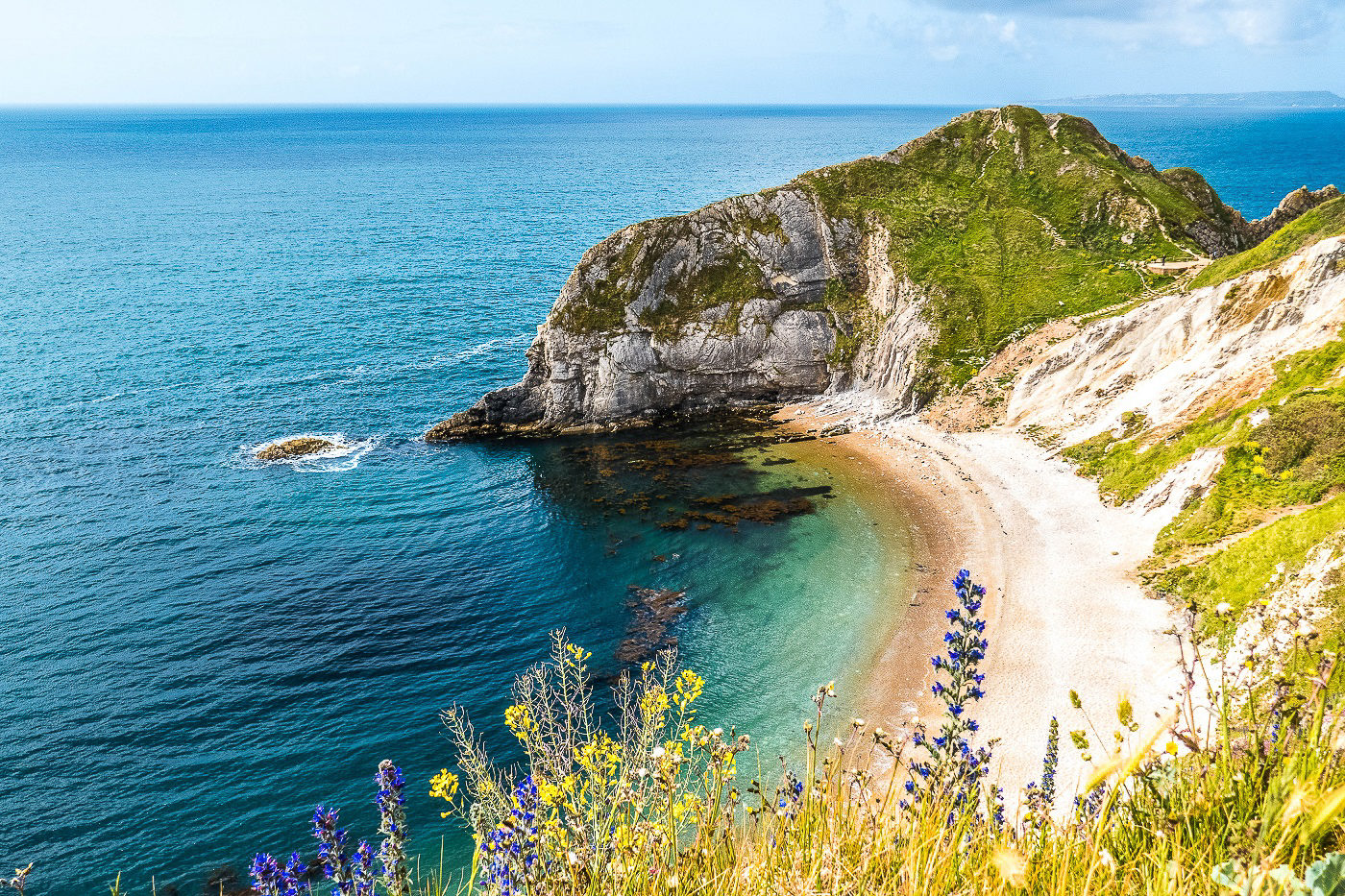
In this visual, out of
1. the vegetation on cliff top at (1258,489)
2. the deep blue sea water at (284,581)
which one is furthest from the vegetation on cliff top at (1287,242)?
the deep blue sea water at (284,581)

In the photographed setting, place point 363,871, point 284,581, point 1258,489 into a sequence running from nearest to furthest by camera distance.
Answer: point 363,871
point 1258,489
point 284,581

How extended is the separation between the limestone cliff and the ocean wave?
21.0ft

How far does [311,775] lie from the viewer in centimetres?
3108

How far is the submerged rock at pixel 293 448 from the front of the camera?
60.0 metres

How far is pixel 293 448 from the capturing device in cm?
6066

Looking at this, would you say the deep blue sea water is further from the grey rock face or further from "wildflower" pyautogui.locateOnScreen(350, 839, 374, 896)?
"wildflower" pyautogui.locateOnScreen(350, 839, 374, 896)

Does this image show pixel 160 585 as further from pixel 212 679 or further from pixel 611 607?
pixel 611 607

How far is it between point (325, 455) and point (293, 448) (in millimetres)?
2699

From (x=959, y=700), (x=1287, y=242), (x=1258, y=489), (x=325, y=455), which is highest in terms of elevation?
(x=1287, y=242)

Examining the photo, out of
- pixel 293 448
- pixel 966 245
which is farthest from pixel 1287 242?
pixel 293 448

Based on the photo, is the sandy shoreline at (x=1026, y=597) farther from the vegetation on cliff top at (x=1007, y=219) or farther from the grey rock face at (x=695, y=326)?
the grey rock face at (x=695, y=326)

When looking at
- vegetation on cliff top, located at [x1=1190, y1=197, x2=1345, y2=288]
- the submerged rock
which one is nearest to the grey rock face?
the submerged rock

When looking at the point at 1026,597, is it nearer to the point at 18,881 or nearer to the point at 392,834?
the point at 392,834

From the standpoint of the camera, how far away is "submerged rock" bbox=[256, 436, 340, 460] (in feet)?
197
